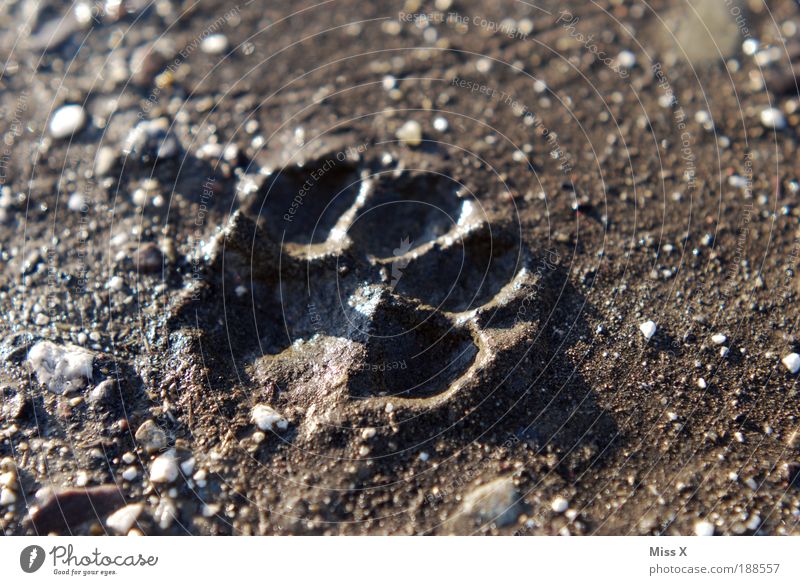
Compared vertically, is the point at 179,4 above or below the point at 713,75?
above

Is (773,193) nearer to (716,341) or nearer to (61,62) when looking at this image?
(716,341)

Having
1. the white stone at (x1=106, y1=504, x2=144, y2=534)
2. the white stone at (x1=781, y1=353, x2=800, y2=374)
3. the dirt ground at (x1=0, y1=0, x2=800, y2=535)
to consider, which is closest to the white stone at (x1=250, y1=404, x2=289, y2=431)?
the dirt ground at (x1=0, y1=0, x2=800, y2=535)

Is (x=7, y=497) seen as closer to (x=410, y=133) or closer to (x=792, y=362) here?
(x=410, y=133)

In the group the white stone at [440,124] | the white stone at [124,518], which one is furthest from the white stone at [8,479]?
the white stone at [440,124]

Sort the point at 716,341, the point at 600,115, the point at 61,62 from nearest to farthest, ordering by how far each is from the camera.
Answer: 1. the point at 716,341
2. the point at 600,115
3. the point at 61,62

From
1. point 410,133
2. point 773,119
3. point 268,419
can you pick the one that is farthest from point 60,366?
point 773,119

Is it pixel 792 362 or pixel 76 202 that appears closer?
pixel 792 362
